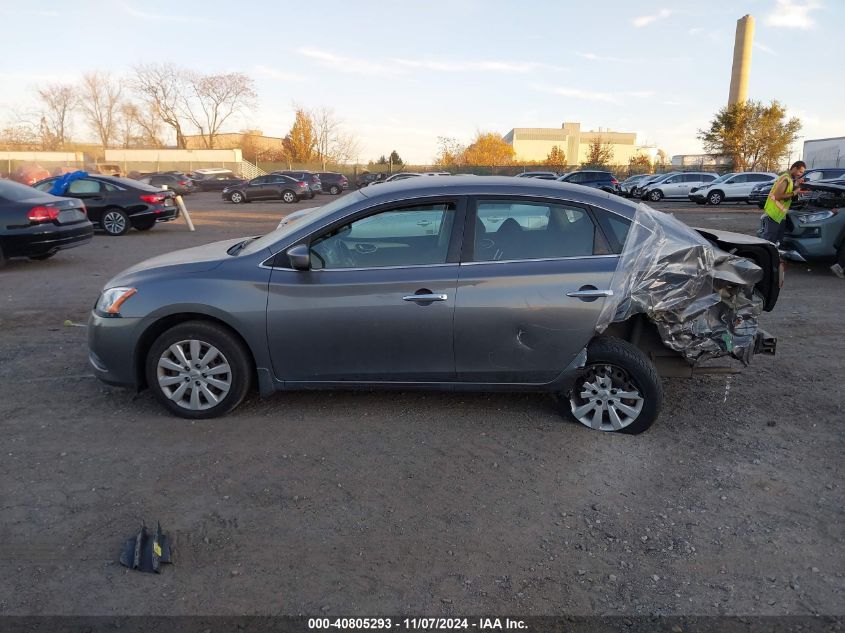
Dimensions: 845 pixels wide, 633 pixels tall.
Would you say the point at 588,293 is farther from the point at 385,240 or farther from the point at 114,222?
the point at 114,222

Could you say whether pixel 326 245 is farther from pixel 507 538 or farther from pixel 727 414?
pixel 727 414

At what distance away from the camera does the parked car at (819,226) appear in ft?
32.1

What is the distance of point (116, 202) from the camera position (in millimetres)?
15617

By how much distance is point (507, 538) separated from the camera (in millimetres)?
3209

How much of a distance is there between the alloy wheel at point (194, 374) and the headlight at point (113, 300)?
→ 0.45m

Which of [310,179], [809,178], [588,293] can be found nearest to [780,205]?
[588,293]

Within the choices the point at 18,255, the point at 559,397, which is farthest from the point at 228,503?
the point at 18,255

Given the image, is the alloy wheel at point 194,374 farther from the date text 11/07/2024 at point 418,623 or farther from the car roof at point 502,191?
the date text 11/07/2024 at point 418,623

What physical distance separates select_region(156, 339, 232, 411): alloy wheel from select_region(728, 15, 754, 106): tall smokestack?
2634 inches

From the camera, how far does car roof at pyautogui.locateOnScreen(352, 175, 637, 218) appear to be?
4422 mm

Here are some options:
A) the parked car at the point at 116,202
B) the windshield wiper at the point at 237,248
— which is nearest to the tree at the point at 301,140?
the parked car at the point at 116,202

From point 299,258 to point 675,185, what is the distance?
109ft

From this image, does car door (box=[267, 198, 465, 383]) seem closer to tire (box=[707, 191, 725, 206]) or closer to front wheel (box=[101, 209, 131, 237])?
front wheel (box=[101, 209, 131, 237])

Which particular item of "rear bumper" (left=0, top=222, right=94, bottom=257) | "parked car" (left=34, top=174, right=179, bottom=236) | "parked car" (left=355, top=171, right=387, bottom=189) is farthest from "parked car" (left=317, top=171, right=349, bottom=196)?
"rear bumper" (left=0, top=222, right=94, bottom=257)
